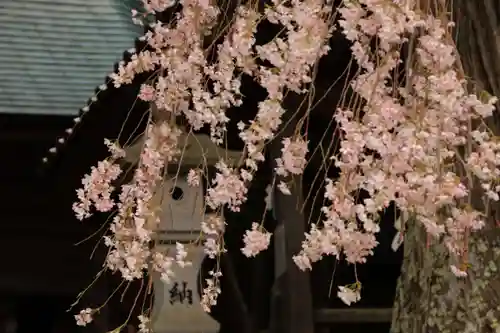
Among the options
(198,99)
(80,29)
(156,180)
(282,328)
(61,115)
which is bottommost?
(282,328)

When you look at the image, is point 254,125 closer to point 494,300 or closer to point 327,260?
point 494,300

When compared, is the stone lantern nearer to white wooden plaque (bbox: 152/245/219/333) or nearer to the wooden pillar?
white wooden plaque (bbox: 152/245/219/333)

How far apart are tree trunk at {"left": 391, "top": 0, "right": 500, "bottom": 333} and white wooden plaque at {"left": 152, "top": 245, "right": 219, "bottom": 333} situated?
2.09ft

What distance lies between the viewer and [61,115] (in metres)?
2.24

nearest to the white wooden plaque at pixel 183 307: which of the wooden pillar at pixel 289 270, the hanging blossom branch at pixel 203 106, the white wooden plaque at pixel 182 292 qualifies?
the white wooden plaque at pixel 182 292

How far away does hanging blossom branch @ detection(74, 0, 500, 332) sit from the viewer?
0.89 m

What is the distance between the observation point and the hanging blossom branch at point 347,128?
89 centimetres

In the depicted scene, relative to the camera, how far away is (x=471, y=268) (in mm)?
1057

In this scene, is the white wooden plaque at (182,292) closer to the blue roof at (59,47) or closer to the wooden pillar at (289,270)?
the wooden pillar at (289,270)

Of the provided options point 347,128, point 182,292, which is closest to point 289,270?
point 182,292

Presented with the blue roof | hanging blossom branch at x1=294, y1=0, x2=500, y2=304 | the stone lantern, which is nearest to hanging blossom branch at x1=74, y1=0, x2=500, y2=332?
hanging blossom branch at x1=294, y1=0, x2=500, y2=304

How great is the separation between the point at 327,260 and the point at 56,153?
0.95 metres

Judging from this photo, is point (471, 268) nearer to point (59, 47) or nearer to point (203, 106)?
point (203, 106)

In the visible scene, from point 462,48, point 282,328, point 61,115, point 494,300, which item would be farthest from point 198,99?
point 61,115
